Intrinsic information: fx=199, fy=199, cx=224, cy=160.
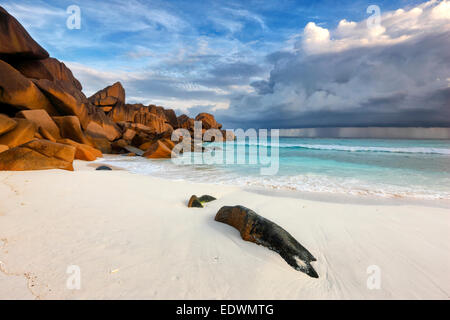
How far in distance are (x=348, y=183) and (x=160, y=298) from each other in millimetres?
7318

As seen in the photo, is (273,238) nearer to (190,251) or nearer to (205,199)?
(190,251)

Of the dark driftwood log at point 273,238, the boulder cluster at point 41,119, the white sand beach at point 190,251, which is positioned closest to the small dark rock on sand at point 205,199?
the white sand beach at point 190,251

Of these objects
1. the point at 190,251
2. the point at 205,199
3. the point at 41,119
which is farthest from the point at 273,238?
the point at 41,119

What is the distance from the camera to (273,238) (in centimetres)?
→ 235

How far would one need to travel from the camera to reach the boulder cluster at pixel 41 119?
590 cm

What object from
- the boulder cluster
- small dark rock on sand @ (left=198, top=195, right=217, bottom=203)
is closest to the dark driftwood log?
small dark rock on sand @ (left=198, top=195, right=217, bottom=203)

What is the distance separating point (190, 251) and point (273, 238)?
3.18ft

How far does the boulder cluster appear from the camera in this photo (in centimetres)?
590

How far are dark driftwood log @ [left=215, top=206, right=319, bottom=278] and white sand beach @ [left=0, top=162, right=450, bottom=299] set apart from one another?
9 cm
